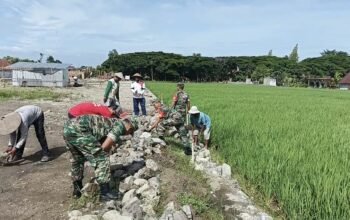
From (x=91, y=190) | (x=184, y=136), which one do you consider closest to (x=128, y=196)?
(x=91, y=190)

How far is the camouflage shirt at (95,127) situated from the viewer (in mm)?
4648

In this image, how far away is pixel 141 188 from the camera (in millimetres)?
5098

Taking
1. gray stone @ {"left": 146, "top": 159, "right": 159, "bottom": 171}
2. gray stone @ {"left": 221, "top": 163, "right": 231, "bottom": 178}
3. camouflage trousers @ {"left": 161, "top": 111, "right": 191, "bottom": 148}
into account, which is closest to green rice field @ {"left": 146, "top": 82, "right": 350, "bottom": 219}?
gray stone @ {"left": 221, "top": 163, "right": 231, "bottom": 178}

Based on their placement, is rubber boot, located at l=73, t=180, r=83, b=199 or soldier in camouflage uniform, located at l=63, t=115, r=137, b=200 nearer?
soldier in camouflage uniform, located at l=63, t=115, r=137, b=200

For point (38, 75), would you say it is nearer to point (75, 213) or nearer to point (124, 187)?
point (124, 187)

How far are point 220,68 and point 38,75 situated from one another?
5983cm

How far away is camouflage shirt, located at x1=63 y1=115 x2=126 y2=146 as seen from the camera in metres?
4.65

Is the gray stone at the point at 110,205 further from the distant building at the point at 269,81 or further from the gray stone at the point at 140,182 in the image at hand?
the distant building at the point at 269,81

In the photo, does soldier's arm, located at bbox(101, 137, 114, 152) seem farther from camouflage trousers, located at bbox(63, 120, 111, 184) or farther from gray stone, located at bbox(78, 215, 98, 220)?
gray stone, located at bbox(78, 215, 98, 220)

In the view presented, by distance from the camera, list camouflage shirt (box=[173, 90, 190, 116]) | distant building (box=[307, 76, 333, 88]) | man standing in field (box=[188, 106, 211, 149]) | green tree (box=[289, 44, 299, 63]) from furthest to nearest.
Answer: green tree (box=[289, 44, 299, 63])
distant building (box=[307, 76, 333, 88])
camouflage shirt (box=[173, 90, 190, 116])
man standing in field (box=[188, 106, 211, 149])

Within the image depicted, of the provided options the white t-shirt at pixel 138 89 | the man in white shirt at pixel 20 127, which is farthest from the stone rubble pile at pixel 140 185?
the white t-shirt at pixel 138 89

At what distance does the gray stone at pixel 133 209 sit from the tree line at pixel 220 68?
7460 centimetres

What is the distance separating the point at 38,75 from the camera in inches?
1419

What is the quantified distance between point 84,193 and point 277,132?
191 inches
